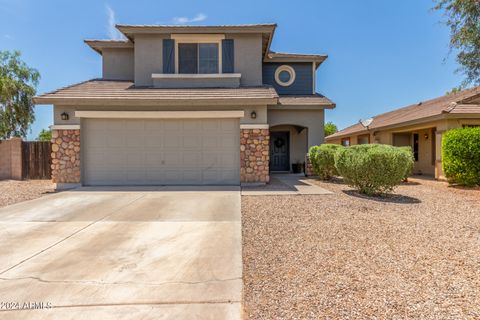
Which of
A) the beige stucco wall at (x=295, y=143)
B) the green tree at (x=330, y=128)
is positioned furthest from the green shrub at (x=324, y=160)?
the green tree at (x=330, y=128)

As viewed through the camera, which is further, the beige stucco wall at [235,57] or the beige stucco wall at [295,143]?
the beige stucco wall at [295,143]

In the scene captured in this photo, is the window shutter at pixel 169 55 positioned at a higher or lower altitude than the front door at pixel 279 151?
higher

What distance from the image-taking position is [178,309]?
2762 mm

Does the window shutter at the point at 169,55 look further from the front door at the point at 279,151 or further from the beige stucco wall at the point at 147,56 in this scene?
the front door at the point at 279,151

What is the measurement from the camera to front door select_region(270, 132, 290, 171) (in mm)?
15375

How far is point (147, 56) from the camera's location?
40.2ft

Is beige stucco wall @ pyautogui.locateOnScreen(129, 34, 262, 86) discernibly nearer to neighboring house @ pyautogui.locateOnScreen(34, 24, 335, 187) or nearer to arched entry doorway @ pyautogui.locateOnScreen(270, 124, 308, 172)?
neighboring house @ pyautogui.locateOnScreen(34, 24, 335, 187)

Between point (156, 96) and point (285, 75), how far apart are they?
7661 mm

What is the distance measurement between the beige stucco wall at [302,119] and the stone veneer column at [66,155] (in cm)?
831

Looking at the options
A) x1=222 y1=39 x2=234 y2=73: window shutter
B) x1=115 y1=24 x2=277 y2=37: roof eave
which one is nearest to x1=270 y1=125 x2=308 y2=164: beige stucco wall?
x1=222 y1=39 x2=234 y2=73: window shutter

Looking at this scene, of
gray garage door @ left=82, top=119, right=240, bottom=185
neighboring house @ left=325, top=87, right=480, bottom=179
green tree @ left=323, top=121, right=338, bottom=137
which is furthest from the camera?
green tree @ left=323, top=121, right=338, bottom=137

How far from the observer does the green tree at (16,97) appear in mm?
20531

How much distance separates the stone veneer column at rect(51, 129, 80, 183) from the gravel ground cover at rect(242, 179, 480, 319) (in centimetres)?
714

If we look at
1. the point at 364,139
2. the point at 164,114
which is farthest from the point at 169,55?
the point at 364,139
